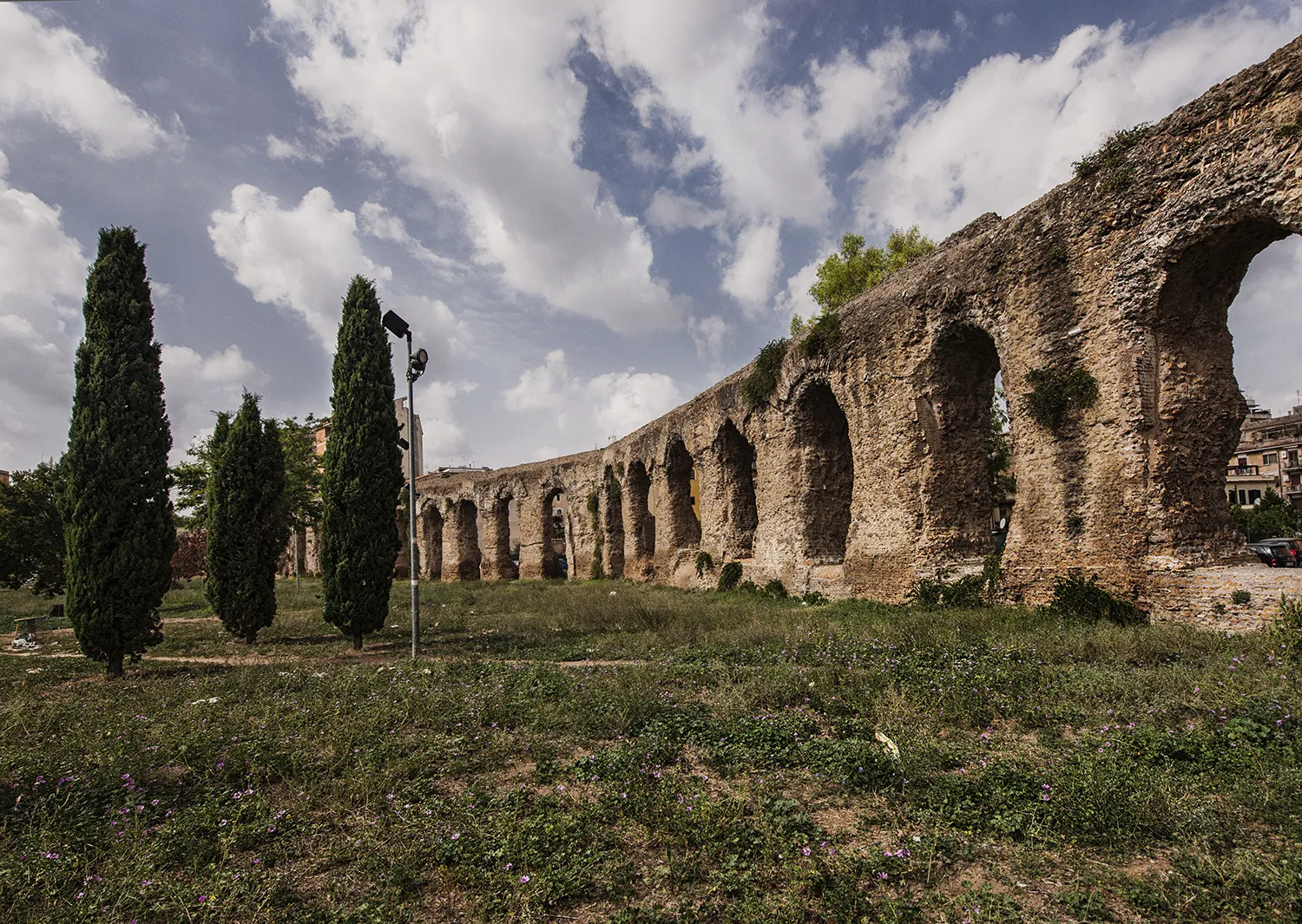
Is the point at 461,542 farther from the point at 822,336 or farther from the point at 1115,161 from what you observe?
the point at 1115,161

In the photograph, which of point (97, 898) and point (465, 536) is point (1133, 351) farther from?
point (465, 536)

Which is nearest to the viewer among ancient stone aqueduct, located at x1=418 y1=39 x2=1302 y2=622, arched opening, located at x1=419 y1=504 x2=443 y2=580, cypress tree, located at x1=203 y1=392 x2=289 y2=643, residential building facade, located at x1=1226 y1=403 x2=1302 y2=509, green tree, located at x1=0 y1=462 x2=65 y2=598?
ancient stone aqueduct, located at x1=418 y1=39 x2=1302 y2=622

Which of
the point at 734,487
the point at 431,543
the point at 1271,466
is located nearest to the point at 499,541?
the point at 431,543

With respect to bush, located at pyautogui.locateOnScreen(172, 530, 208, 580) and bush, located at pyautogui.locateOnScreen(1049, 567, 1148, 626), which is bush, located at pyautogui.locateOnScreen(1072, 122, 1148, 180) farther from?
bush, located at pyautogui.locateOnScreen(172, 530, 208, 580)

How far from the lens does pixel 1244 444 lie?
54219mm

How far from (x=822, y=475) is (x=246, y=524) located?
46.2 ft

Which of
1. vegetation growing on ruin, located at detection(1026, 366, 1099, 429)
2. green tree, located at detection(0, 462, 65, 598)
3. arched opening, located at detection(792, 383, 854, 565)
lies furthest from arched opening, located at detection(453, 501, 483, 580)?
vegetation growing on ruin, located at detection(1026, 366, 1099, 429)

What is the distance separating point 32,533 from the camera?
19844mm

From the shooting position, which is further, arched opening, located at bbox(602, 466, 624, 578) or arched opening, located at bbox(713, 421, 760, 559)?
arched opening, located at bbox(602, 466, 624, 578)

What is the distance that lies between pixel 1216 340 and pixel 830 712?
895 centimetres

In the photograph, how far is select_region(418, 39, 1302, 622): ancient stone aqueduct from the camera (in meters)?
8.71

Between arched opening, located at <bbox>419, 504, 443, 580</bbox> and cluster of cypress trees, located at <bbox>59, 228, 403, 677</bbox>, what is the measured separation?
28057 millimetres

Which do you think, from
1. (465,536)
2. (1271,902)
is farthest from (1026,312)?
(465,536)

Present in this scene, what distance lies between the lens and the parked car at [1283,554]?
19906 mm
